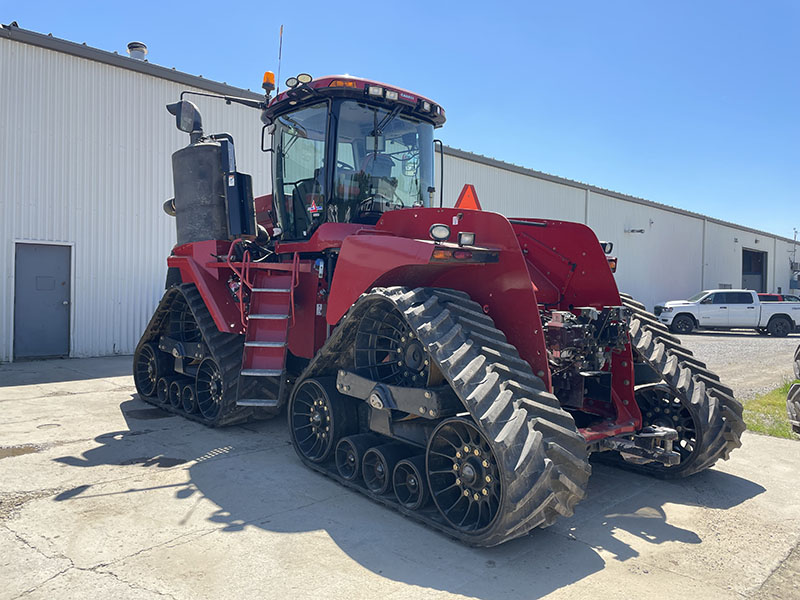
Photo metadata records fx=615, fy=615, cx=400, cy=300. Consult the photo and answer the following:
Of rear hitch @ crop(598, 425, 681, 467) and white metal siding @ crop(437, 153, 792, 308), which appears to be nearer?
rear hitch @ crop(598, 425, 681, 467)

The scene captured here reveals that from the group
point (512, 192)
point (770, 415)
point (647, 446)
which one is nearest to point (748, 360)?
point (770, 415)

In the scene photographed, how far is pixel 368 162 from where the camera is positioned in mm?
5680

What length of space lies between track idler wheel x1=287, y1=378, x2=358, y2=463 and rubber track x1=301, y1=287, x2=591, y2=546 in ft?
3.39

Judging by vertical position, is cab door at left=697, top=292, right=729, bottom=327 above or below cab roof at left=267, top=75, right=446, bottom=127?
below

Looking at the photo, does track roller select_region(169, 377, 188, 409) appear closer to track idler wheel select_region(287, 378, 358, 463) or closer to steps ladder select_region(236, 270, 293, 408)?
steps ladder select_region(236, 270, 293, 408)

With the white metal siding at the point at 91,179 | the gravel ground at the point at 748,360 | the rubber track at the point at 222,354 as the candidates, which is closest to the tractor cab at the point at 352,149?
the rubber track at the point at 222,354

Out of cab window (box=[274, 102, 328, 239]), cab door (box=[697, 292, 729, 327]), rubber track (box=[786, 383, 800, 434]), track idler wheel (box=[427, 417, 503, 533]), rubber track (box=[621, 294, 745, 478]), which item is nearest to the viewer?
track idler wheel (box=[427, 417, 503, 533])

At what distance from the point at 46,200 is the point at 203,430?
7537 mm

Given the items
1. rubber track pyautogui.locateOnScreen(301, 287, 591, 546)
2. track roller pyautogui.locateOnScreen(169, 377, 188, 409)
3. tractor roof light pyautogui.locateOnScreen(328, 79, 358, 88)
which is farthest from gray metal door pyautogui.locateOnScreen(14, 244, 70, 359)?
rubber track pyautogui.locateOnScreen(301, 287, 591, 546)

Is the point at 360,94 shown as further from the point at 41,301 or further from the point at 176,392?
the point at 41,301

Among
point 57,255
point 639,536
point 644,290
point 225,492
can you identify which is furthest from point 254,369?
point 644,290

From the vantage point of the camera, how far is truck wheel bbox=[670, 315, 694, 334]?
22.1 meters

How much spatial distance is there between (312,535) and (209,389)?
3.22 meters

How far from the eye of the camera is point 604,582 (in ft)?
11.0
